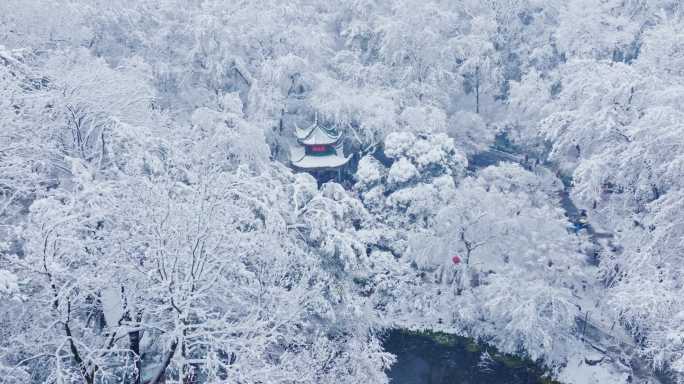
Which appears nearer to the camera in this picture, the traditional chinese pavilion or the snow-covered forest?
the snow-covered forest

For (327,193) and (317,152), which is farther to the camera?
(317,152)

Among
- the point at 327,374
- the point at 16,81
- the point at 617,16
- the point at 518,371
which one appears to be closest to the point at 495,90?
the point at 617,16

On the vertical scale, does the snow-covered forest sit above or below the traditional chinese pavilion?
above

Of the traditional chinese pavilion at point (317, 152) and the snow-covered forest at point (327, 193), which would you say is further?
the traditional chinese pavilion at point (317, 152)

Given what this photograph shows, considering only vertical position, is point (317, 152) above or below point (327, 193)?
below

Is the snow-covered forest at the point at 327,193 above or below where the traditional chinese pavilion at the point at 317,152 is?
above
